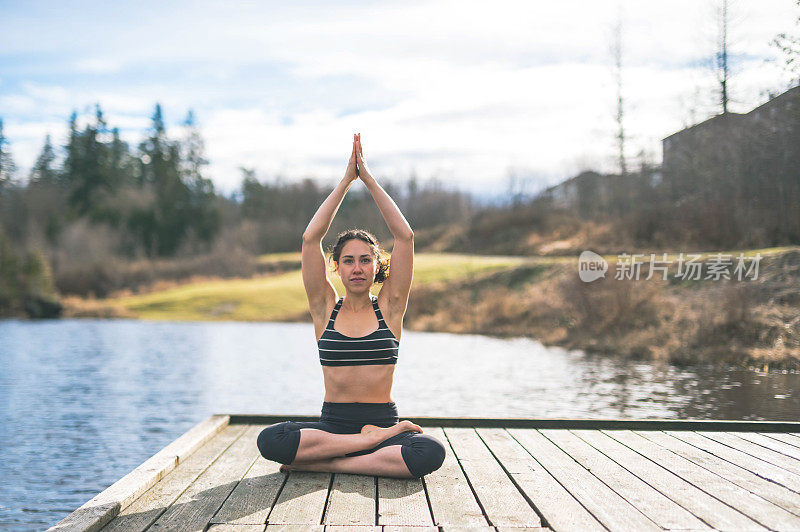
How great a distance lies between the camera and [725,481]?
118 inches

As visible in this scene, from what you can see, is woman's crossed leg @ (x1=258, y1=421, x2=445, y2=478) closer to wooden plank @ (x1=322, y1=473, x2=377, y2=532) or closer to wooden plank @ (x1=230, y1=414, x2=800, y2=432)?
wooden plank @ (x1=322, y1=473, x2=377, y2=532)

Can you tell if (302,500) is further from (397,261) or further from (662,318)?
(662,318)

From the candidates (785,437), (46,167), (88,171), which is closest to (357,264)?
(785,437)

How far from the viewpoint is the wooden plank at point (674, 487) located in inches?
97.3

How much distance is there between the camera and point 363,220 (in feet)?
115

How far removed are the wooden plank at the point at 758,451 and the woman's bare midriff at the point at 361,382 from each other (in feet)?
5.76

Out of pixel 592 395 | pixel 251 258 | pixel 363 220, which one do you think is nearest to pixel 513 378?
pixel 592 395

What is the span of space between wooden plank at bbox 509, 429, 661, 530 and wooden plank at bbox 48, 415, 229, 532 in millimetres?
1658

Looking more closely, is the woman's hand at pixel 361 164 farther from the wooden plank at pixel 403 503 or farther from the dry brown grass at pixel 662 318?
the dry brown grass at pixel 662 318

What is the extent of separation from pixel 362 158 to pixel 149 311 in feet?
92.1

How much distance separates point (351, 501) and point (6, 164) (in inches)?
1588

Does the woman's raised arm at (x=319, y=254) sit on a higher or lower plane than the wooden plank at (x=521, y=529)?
higher

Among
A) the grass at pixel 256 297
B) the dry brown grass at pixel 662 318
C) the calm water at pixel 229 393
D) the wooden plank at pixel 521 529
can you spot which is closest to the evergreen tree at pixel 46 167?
the grass at pixel 256 297

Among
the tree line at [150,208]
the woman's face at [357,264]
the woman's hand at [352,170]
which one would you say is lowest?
the woman's face at [357,264]
